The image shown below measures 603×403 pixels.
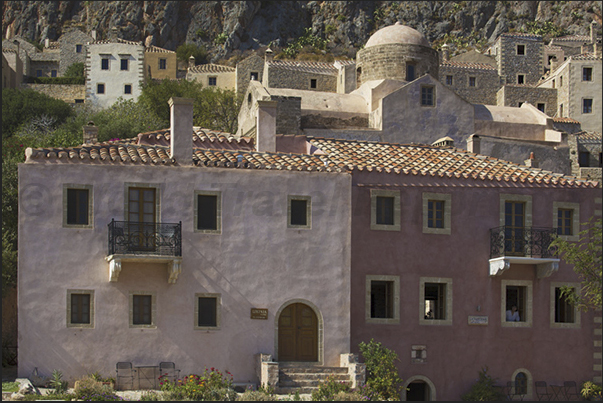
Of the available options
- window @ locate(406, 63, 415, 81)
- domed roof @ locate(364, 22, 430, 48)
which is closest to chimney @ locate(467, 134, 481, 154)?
window @ locate(406, 63, 415, 81)

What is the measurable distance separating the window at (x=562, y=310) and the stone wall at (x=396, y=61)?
22.2m

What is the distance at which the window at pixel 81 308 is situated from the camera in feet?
84.5

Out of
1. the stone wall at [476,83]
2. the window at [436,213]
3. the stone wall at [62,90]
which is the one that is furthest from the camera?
the stone wall at [62,90]

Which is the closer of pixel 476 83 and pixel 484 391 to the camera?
pixel 484 391

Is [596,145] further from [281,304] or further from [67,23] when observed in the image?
[67,23]

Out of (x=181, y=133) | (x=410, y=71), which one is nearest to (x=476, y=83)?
(x=410, y=71)

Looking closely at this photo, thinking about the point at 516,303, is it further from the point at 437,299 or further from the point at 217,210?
the point at 217,210

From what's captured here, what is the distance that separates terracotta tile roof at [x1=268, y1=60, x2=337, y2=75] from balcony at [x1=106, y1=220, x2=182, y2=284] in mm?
38225

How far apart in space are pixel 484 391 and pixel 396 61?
25.9 metres

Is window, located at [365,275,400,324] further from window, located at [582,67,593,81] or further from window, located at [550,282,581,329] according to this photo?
window, located at [582,67,593,81]

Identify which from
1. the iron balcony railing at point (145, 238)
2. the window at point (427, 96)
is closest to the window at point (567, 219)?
the iron balcony railing at point (145, 238)

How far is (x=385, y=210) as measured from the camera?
95.5 ft

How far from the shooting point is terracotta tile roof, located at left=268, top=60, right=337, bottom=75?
63.9 meters

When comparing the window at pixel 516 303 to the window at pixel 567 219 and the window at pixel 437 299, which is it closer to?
the window at pixel 437 299
